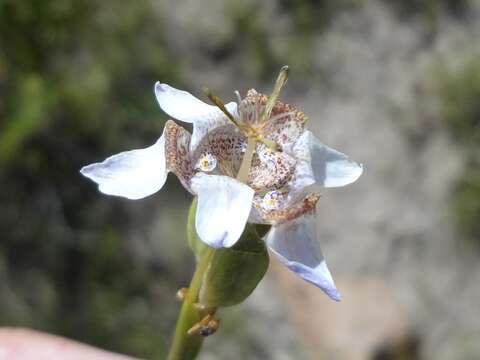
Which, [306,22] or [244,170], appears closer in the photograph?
[244,170]

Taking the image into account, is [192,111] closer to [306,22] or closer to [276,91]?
[276,91]

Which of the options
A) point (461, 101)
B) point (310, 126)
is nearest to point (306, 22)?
point (310, 126)

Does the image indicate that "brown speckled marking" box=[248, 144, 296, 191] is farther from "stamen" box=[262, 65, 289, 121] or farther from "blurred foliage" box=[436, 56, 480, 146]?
"blurred foliage" box=[436, 56, 480, 146]

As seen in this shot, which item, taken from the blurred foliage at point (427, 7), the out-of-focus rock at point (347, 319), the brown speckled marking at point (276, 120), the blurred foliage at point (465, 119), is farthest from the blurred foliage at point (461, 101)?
the brown speckled marking at point (276, 120)

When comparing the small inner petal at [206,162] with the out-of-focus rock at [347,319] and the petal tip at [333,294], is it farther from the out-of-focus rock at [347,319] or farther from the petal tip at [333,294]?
the out-of-focus rock at [347,319]

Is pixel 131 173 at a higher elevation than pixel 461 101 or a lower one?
lower

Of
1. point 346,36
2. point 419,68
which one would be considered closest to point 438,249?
point 419,68

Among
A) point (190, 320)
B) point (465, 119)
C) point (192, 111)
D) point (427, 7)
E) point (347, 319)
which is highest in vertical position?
point (427, 7)
